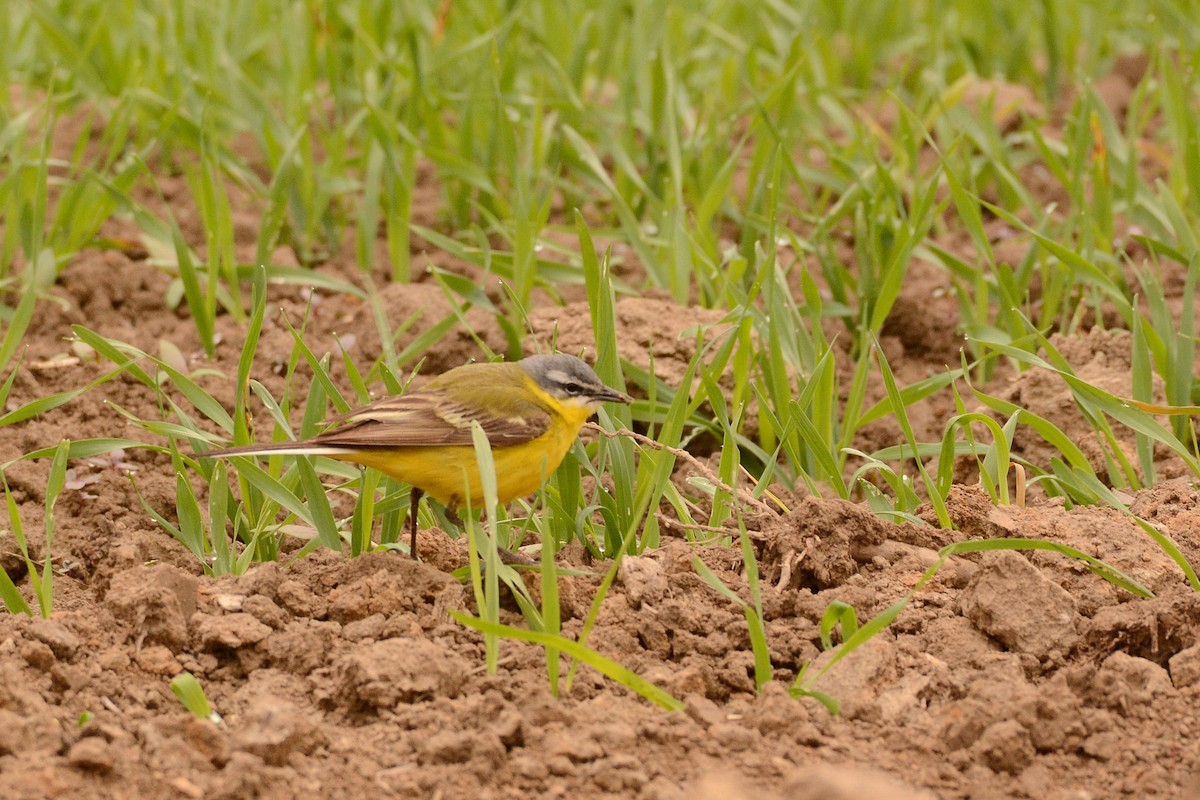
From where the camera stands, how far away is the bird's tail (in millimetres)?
3877

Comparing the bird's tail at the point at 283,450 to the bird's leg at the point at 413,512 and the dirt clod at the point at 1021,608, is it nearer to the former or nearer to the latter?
the bird's leg at the point at 413,512

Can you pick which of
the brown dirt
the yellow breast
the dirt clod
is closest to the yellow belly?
the yellow breast

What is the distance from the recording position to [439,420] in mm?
4230

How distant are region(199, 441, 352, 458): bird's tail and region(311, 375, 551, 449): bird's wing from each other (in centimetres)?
2

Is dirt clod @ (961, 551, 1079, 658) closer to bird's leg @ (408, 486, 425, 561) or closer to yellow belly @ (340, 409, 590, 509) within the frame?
yellow belly @ (340, 409, 590, 509)

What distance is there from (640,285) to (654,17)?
2.01 metres

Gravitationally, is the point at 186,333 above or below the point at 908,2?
below

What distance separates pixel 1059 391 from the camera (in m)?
5.15

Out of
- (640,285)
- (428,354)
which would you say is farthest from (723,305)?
(428,354)

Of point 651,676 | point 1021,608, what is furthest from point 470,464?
point 1021,608

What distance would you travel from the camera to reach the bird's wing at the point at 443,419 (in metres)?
4.04

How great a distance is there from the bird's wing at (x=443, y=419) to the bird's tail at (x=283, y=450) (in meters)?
0.02

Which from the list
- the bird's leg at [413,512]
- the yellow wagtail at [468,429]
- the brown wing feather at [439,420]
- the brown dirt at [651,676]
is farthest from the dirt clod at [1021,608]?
the bird's leg at [413,512]

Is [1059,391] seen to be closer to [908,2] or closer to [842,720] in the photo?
[842,720]
